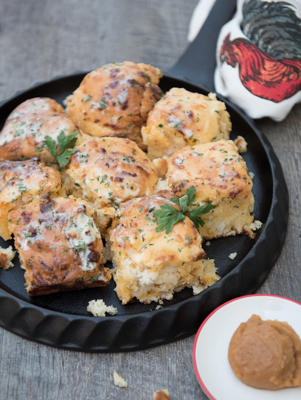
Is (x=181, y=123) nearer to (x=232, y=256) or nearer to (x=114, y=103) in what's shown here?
(x=114, y=103)

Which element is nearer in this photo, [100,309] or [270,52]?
[100,309]

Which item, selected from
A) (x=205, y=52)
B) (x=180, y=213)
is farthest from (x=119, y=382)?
(x=205, y=52)

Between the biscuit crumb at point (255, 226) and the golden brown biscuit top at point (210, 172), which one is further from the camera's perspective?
the biscuit crumb at point (255, 226)

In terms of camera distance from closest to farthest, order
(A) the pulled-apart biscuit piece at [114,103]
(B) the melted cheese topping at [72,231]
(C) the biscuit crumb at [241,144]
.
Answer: (B) the melted cheese topping at [72,231] → (A) the pulled-apart biscuit piece at [114,103] → (C) the biscuit crumb at [241,144]

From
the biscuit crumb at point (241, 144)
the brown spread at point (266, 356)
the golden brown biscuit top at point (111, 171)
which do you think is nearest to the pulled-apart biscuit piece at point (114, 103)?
the golden brown biscuit top at point (111, 171)

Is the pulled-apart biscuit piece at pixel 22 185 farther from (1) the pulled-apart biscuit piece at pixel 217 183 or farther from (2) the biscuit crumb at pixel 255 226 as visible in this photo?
(2) the biscuit crumb at pixel 255 226

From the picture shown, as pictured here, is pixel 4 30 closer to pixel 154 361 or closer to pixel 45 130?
pixel 45 130
